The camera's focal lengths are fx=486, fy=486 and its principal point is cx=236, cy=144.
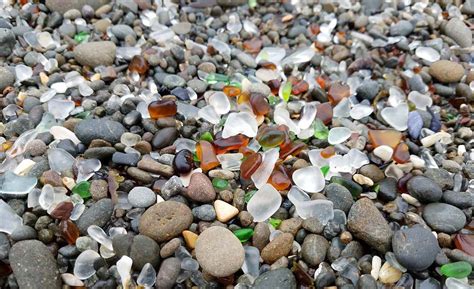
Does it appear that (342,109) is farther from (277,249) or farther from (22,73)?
(22,73)

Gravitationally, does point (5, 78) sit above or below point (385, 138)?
above

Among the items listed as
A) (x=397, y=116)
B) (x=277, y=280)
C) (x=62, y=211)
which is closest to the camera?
(x=277, y=280)

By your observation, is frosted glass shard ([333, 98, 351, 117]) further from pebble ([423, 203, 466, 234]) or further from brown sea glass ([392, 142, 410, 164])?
pebble ([423, 203, 466, 234])

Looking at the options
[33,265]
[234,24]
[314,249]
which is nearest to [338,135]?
[314,249]

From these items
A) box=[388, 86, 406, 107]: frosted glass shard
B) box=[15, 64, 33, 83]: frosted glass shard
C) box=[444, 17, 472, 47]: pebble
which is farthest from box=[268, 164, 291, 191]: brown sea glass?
box=[444, 17, 472, 47]: pebble

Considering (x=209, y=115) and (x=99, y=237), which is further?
(x=209, y=115)

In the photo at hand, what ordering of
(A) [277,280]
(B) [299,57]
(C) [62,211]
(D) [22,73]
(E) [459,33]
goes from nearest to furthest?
1. (A) [277,280]
2. (C) [62,211]
3. (D) [22,73]
4. (B) [299,57]
5. (E) [459,33]

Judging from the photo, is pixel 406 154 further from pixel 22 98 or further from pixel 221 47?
pixel 22 98
